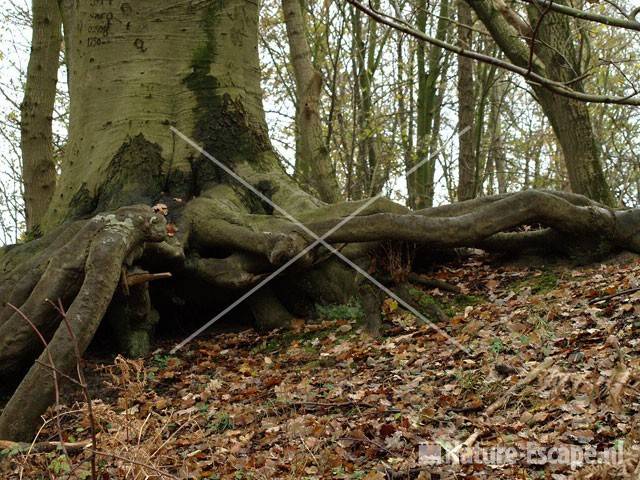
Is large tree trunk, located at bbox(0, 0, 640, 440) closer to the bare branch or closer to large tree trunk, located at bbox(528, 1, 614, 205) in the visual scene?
large tree trunk, located at bbox(528, 1, 614, 205)

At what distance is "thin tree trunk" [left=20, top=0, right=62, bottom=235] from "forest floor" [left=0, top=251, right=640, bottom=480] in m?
4.81

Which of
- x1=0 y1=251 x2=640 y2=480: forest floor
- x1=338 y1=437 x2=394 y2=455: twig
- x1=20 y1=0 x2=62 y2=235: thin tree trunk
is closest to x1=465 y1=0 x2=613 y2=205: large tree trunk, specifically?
x1=0 y1=251 x2=640 y2=480: forest floor

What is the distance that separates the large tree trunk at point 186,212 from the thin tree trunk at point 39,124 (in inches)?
113

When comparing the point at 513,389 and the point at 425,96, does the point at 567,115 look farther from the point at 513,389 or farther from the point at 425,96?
the point at 425,96

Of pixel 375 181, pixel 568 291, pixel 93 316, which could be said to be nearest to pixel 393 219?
pixel 568 291

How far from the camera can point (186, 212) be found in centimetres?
698

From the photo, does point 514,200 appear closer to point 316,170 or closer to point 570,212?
point 570,212

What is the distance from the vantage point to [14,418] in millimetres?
4738

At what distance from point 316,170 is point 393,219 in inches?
205

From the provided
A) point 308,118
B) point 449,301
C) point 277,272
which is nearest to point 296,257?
point 277,272

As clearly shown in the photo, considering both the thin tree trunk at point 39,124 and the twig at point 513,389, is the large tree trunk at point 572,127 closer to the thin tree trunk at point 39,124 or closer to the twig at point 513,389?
the twig at point 513,389

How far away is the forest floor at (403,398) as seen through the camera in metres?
3.62

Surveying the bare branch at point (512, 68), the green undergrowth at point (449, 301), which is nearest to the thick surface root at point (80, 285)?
the green undergrowth at point (449, 301)

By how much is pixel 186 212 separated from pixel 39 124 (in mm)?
4807
